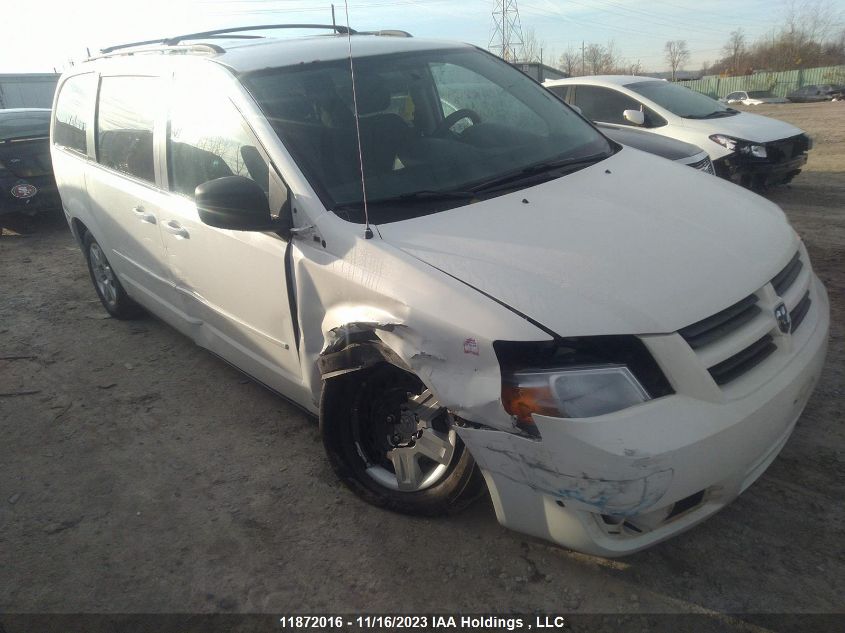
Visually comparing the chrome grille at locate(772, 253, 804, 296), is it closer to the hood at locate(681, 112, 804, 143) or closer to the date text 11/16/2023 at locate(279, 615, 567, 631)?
the date text 11/16/2023 at locate(279, 615, 567, 631)

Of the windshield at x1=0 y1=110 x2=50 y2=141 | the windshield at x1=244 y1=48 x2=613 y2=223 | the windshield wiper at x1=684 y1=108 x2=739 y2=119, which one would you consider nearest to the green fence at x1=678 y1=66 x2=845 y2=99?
the windshield wiper at x1=684 y1=108 x2=739 y2=119

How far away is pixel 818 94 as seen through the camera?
1471 inches

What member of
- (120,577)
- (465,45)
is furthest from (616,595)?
(465,45)

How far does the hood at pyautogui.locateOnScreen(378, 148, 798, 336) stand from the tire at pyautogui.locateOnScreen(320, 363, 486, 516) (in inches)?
19.8

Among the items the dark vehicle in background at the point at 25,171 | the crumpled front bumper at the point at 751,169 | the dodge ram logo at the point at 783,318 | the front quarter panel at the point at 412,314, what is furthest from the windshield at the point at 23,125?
the dodge ram logo at the point at 783,318

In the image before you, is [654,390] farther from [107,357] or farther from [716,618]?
[107,357]

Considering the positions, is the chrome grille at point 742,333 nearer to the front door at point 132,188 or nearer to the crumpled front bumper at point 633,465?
the crumpled front bumper at point 633,465

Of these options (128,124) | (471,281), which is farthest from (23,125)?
(471,281)

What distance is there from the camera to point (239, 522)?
2.68m

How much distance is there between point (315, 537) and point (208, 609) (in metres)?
0.46

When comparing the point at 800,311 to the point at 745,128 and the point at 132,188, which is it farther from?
the point at 745,128

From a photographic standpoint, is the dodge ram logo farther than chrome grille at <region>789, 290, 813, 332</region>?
No

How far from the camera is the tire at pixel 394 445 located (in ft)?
7.53

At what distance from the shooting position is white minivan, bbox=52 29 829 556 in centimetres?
190
